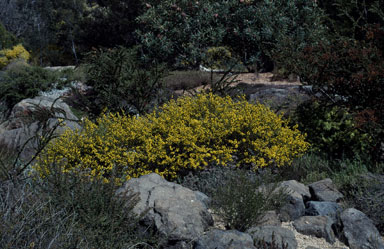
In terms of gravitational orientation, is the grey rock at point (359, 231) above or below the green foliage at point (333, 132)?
above

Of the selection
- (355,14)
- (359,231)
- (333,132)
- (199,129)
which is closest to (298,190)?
(359,231)

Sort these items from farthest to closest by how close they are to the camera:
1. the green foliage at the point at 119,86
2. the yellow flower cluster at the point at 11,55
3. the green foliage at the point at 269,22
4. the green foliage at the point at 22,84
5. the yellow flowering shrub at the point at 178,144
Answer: the yellow flower cluster at the point at 11,55
the green foliage at the point at 269,22
the green foliage at the point at 22,84
the green foliage at the point at 119,86
the yellow flowering shrub at the point at 178,144

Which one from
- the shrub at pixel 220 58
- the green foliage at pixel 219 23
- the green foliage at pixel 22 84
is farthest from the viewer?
the shrub at pixel 220 58

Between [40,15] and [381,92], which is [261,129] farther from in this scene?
[40,15]

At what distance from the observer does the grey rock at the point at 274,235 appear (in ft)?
12.0

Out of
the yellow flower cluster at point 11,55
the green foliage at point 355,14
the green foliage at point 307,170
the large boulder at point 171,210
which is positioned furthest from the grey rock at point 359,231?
the yellow flower cluster at point 11,55

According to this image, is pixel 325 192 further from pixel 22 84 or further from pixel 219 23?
pixel 22 84

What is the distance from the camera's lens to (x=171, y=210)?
3.81 meters

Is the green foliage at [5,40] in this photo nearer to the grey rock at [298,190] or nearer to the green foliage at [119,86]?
the green foliage at [119,86]

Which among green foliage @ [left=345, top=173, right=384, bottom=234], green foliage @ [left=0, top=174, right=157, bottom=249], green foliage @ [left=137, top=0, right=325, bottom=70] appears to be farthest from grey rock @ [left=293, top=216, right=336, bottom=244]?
green foliage @ [left=137, top=0, right=325, bottom=70]

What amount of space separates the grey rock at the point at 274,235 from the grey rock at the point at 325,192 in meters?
1.14

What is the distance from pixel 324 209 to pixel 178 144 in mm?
1992

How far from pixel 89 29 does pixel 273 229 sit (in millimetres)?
18345

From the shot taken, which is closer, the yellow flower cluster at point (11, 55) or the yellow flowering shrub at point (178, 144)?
the yellow flowering shrub at point (178, 144)
